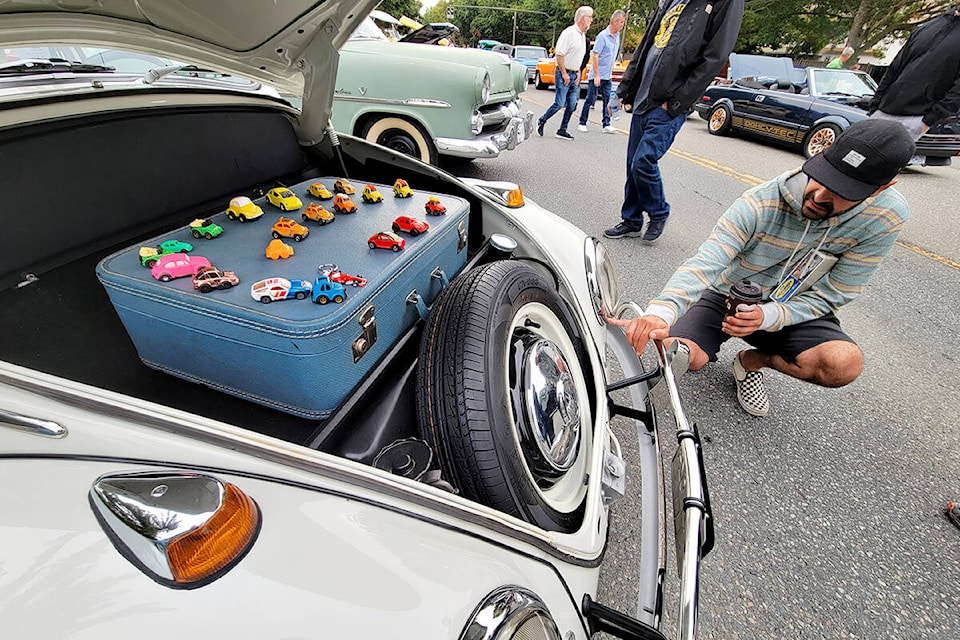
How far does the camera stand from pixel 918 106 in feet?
14.7

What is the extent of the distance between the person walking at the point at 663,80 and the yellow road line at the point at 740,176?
8.41 feet

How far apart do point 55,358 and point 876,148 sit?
2642mm

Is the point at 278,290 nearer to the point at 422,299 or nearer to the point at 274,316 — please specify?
the point at 274,316

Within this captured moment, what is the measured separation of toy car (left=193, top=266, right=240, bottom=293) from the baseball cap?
6.55 feet

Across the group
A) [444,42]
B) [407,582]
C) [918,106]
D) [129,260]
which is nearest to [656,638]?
[407,582]

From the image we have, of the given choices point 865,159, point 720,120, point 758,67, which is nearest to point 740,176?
point 720,120

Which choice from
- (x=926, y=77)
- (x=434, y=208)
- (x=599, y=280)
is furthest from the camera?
(x=926, y=77)

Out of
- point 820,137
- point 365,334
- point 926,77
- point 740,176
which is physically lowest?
point 740,176

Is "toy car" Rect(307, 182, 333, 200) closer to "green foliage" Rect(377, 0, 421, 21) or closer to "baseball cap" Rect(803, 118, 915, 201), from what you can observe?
"baseball cap" Rect(803, 118, 915, 201)

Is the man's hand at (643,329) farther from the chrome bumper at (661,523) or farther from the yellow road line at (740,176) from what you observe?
the yellow road line at (740,176)

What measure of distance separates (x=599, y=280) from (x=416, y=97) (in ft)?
10.8

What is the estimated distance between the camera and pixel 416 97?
416cm

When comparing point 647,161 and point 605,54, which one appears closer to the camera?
point 647,161

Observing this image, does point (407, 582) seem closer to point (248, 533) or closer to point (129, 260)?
point (248, 533)
